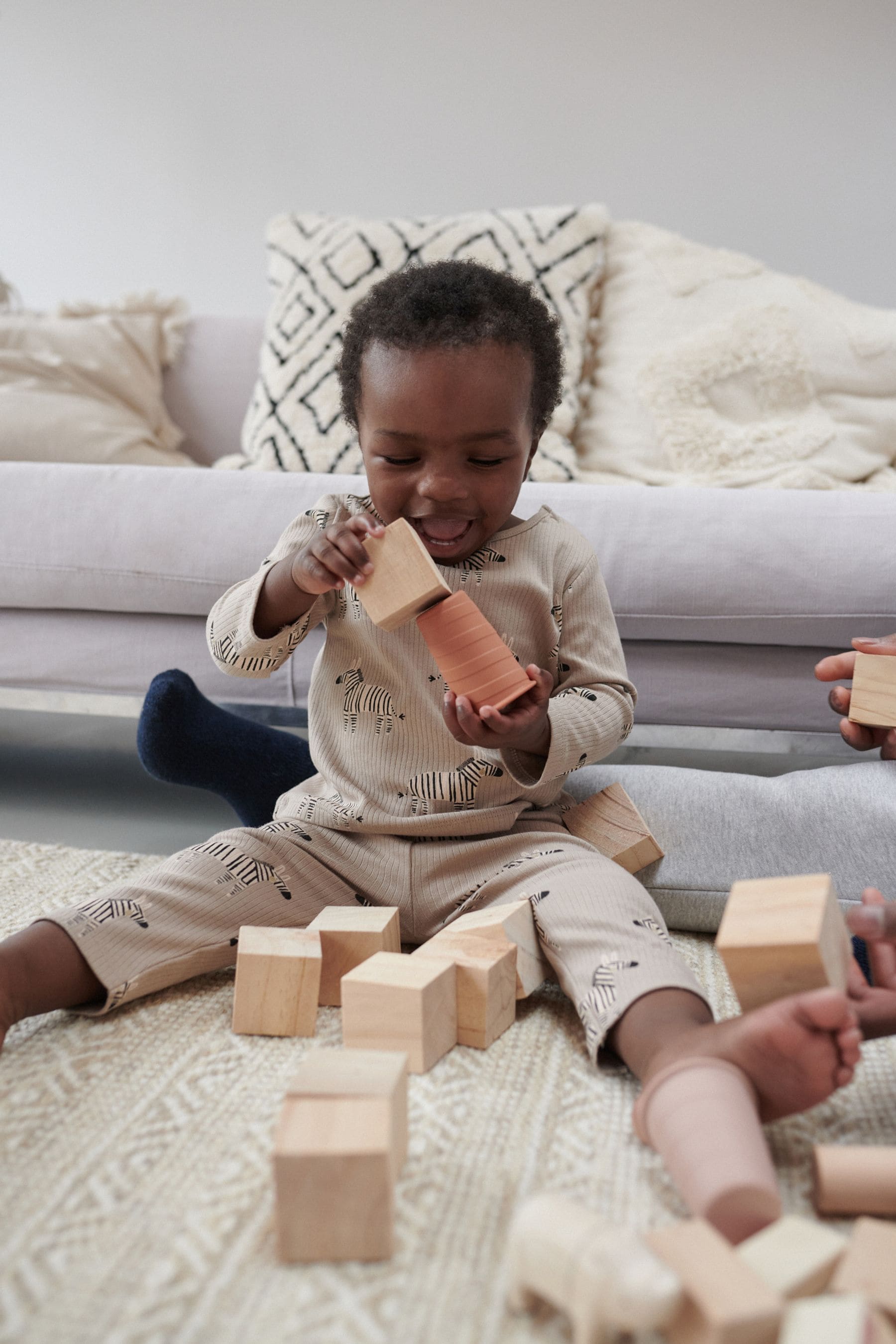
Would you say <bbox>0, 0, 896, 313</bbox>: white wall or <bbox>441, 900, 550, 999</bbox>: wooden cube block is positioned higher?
<bbox>0, 0, 896, 313</bbox>: white wall

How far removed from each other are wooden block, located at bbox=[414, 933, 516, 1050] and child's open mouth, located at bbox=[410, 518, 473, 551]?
0.36 metres

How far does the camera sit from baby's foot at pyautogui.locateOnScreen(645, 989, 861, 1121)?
0.56 meters

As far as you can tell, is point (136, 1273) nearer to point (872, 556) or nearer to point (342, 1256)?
point (342, 1256)

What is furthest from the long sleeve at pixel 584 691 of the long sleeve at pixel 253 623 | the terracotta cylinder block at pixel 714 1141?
the terracotta cylinder block at pixel 714 1141

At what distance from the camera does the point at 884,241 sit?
2312 mm

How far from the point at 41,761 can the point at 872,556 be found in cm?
126

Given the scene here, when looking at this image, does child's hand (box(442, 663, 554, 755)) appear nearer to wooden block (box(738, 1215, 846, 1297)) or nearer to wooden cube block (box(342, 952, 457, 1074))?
wooden cube block (box(342, 952, 457, 1074))

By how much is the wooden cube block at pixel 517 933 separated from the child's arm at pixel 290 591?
28 cm

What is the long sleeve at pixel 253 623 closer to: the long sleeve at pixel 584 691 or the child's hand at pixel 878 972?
the long sleeve at pixel 584 691

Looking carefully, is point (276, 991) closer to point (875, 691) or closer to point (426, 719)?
point (426, 719)

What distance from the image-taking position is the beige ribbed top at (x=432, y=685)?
945 mm

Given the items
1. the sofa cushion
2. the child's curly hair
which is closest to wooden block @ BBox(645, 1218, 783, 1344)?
the child's curly hair

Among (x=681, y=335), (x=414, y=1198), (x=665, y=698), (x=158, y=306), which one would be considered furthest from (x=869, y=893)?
(x=158, y=306)

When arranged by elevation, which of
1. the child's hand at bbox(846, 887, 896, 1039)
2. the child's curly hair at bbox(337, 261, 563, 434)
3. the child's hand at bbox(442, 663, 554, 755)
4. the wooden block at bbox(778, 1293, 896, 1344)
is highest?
the child's curly hair at bbox(337, 261, 563, 434)
